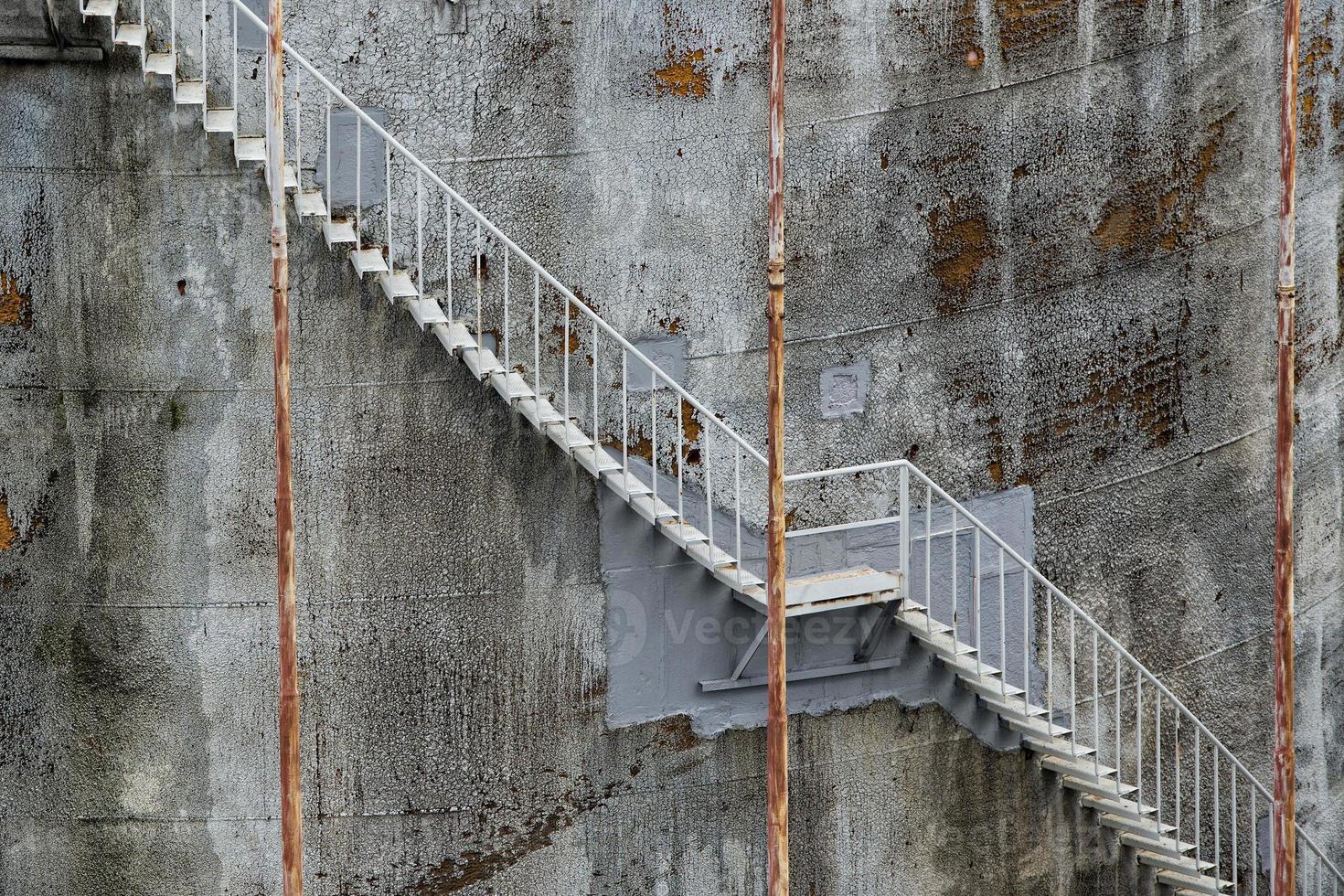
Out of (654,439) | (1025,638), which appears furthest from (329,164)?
(1025,638)

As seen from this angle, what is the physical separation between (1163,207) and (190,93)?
5976 mm

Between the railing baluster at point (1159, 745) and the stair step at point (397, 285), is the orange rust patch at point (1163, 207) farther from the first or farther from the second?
the stair step at point (397, 285)

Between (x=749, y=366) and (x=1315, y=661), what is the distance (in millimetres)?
5040

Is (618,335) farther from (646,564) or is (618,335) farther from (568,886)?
(568,886)

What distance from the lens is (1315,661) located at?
45.9 ft

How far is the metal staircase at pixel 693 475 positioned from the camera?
1084 centimetres

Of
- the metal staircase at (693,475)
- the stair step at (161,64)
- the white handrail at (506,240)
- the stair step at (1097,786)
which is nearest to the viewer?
the stair step at (161,64)

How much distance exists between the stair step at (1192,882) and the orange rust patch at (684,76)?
6017mm

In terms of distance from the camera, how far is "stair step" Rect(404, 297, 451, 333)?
1089cm

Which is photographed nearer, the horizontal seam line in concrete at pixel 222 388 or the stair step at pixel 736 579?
the horizontal seam line in concrete at pixel 222 388

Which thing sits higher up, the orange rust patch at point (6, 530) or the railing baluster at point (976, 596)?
the orange rust patch at point (6, 530)

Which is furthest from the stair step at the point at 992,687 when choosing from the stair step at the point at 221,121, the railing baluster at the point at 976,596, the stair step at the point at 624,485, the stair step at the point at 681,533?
the stair step at the point at 221,121

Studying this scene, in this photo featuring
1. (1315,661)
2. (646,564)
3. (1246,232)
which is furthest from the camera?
(1315,661)

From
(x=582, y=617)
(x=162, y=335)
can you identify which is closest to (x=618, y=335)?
(x=582, y=617)
